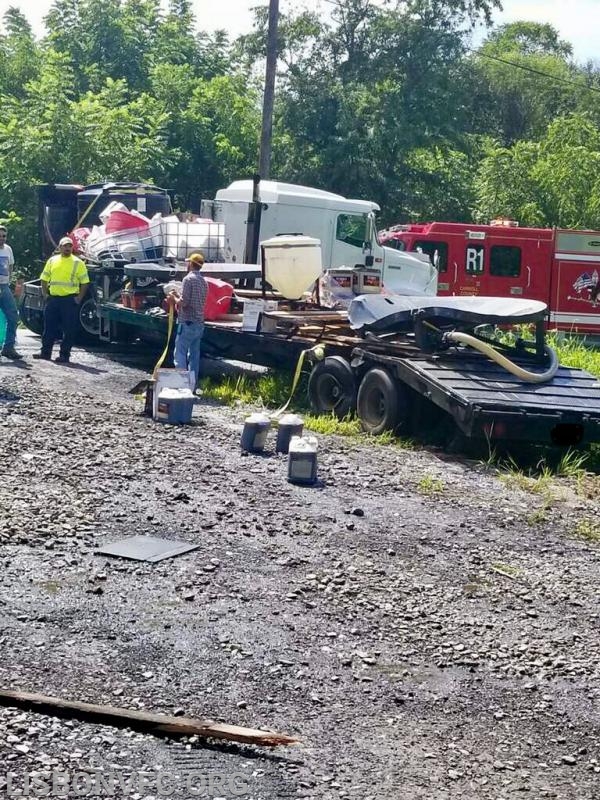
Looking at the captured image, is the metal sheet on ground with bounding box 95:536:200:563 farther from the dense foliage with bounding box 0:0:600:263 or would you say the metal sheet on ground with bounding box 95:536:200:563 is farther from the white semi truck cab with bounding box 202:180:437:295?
the dense foliage with bounding box 0:0:600:263

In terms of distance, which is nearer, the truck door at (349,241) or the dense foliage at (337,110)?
the truck door at (349,241)

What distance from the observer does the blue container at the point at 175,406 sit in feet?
40.5

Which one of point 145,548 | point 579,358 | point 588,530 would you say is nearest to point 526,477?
point 588,530

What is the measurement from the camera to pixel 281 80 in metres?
34.0

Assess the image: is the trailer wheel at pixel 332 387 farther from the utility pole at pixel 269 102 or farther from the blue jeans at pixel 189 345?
the utility pole at pixel 269 102

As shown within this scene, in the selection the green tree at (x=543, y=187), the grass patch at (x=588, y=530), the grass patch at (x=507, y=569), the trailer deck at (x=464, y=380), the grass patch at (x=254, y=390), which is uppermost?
the green tree at (x=543, y=187)

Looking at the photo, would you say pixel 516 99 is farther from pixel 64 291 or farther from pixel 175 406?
pixel 175 406

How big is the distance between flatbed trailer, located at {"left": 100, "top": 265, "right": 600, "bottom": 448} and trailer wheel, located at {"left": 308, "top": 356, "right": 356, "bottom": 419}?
1 cm

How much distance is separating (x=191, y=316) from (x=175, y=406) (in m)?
2.01

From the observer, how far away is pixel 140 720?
5.00 meters

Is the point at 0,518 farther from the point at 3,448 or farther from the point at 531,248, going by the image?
the point at 531,248

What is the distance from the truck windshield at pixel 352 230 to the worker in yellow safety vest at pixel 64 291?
5.07m

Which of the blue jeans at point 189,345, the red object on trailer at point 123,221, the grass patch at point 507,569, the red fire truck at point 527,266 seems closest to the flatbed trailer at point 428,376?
the blue jeans at point 189,345

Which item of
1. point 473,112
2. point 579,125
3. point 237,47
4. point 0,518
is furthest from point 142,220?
point 473,112
